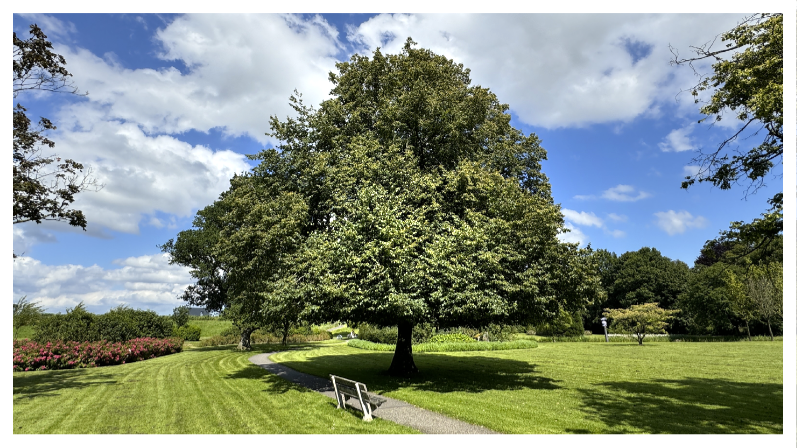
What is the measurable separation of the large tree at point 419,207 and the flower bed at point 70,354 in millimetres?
12237

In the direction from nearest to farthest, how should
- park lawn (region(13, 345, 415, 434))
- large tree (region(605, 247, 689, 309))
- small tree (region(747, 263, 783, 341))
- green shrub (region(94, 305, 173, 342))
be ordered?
park lawn (region(13, 345, 415, 434))
green shrub (region(94, 305, 173, 342))
small tree (region(747, 263, 783, 341))
large tree (region(605, 247, 689, 309))

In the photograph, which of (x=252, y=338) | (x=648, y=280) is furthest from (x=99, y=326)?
(x=648, y=280)

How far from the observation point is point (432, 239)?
1400 centimetres

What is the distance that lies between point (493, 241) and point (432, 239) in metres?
2.07

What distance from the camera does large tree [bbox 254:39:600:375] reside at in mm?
12398

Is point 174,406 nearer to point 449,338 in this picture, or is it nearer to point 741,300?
point 449,338

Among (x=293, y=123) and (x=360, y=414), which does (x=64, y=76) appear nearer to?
(x=293, y=123)

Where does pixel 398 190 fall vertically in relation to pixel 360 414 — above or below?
above

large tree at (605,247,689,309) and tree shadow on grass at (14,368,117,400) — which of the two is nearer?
tree shadow on grass at (14,368,117,400)

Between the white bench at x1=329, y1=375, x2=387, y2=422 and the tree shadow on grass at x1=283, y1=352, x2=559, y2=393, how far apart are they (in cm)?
290

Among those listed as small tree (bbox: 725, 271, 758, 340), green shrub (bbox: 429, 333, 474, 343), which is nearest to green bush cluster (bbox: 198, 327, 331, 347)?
green shrub (bbox: 429, 333, 474, 343)

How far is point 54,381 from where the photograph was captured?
14.6 metres

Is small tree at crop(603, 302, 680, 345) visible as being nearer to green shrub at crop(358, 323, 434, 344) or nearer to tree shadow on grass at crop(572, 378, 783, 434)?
green shrub at crop(358, 323, 434, 344)
